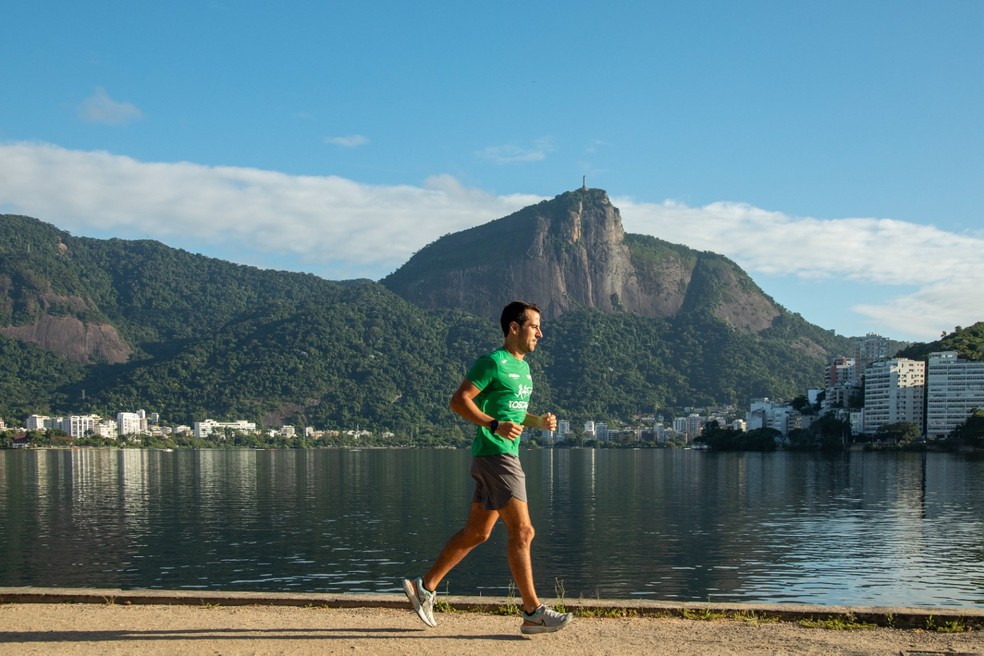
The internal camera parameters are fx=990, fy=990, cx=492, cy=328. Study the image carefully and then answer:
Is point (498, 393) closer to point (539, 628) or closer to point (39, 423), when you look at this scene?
point (539, 628)

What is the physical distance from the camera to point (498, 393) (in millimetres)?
7930

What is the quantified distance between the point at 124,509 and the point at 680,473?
162ft

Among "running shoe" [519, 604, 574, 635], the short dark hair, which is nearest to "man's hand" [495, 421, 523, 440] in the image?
the short dark hair

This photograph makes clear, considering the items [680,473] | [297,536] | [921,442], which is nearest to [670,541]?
[297,536]

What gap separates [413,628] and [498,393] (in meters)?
2.06

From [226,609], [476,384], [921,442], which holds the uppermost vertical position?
[476,384]

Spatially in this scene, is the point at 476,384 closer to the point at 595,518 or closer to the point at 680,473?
the point at 595,518

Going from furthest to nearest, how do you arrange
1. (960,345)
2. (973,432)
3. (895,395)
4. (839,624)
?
(960,345) < (895,395) < (973,432) < (839,624)

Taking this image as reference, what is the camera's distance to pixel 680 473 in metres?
81.8

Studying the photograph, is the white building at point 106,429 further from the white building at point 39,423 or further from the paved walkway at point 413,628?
the paved walkway at point 413,628

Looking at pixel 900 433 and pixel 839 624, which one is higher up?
pixel 839 624

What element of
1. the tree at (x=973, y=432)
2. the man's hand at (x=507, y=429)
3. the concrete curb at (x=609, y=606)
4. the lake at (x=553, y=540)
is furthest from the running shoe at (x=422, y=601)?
the tree at (x=973, y=432)

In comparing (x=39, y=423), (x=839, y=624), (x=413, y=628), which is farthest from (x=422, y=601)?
(x=39, y=423)

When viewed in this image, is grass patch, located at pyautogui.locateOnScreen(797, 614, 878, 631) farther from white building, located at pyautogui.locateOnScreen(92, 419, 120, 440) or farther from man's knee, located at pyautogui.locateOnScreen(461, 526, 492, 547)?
white building, located at pyautogui.locateOnScreen(92, 419, 120, 440)
